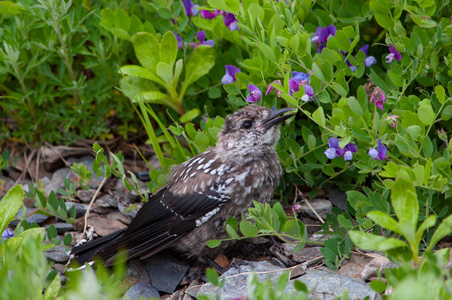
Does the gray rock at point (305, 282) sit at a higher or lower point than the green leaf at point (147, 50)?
lower

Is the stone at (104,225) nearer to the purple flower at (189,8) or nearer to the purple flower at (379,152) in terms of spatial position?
the purple flower at (189,8)

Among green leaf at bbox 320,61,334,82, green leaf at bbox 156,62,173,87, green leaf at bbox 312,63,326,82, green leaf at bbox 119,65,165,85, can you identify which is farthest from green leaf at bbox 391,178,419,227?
green leaf at bbox 119,65,165,85

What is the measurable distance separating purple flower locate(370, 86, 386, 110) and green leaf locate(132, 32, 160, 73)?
1.86 meters

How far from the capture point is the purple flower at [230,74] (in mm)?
4406

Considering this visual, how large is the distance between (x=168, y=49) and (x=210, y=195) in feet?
4.48

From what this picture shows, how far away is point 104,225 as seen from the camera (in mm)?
4574

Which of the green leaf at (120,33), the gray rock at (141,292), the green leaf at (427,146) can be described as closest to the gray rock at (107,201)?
the gray rock at (141,292)

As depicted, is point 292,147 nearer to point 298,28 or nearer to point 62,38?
point 298,28

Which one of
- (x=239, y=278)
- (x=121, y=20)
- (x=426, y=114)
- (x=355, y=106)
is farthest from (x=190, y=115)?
(x=426, y=114)

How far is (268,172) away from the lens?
401 cm

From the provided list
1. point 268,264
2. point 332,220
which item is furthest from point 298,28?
point 268,264

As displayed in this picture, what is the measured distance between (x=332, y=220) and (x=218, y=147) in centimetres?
108

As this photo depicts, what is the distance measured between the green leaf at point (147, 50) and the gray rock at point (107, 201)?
122 cm

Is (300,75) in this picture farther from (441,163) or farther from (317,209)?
(441,163)
